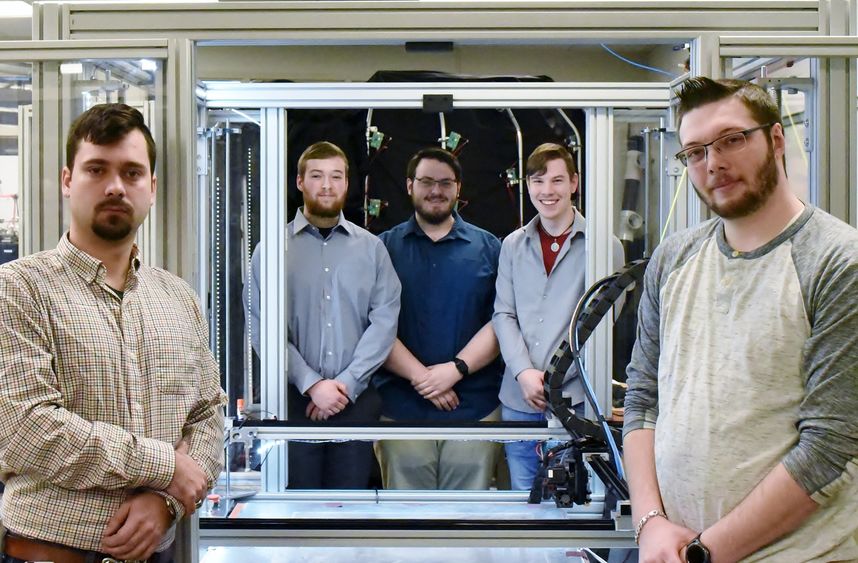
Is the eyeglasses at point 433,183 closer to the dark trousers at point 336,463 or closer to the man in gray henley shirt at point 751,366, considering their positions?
the dark trousers at point 336,463

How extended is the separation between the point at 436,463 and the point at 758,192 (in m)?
1.62

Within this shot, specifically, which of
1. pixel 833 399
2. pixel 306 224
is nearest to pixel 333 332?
pixel 306 224

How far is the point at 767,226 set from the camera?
4.72 feet

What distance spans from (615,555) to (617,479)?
13.4 inches

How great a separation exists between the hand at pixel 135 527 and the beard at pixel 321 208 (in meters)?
1.30

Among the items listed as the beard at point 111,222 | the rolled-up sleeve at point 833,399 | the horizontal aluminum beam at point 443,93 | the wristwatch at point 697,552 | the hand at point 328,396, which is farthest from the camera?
the hand at point 328,396

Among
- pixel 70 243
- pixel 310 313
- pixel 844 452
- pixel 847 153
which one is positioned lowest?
pixel 844 452

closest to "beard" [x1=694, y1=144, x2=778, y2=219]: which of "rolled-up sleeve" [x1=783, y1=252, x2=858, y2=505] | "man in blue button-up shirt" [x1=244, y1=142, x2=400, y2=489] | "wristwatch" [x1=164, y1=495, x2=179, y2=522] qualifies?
"rolled-up sleeve" [x1=783, y1=252, x2=858, y2=505]

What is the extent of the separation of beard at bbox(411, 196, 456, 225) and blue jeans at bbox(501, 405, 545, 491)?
724 millimetres

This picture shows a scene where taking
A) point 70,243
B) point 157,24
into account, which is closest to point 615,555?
point 70,243

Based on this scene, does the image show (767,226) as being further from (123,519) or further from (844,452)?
(123,519)

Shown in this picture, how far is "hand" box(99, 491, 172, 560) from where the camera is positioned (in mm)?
1565

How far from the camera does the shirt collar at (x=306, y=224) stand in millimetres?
2643

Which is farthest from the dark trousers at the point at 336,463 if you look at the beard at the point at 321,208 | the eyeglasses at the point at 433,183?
the eyeglasses at the point at 433,183
